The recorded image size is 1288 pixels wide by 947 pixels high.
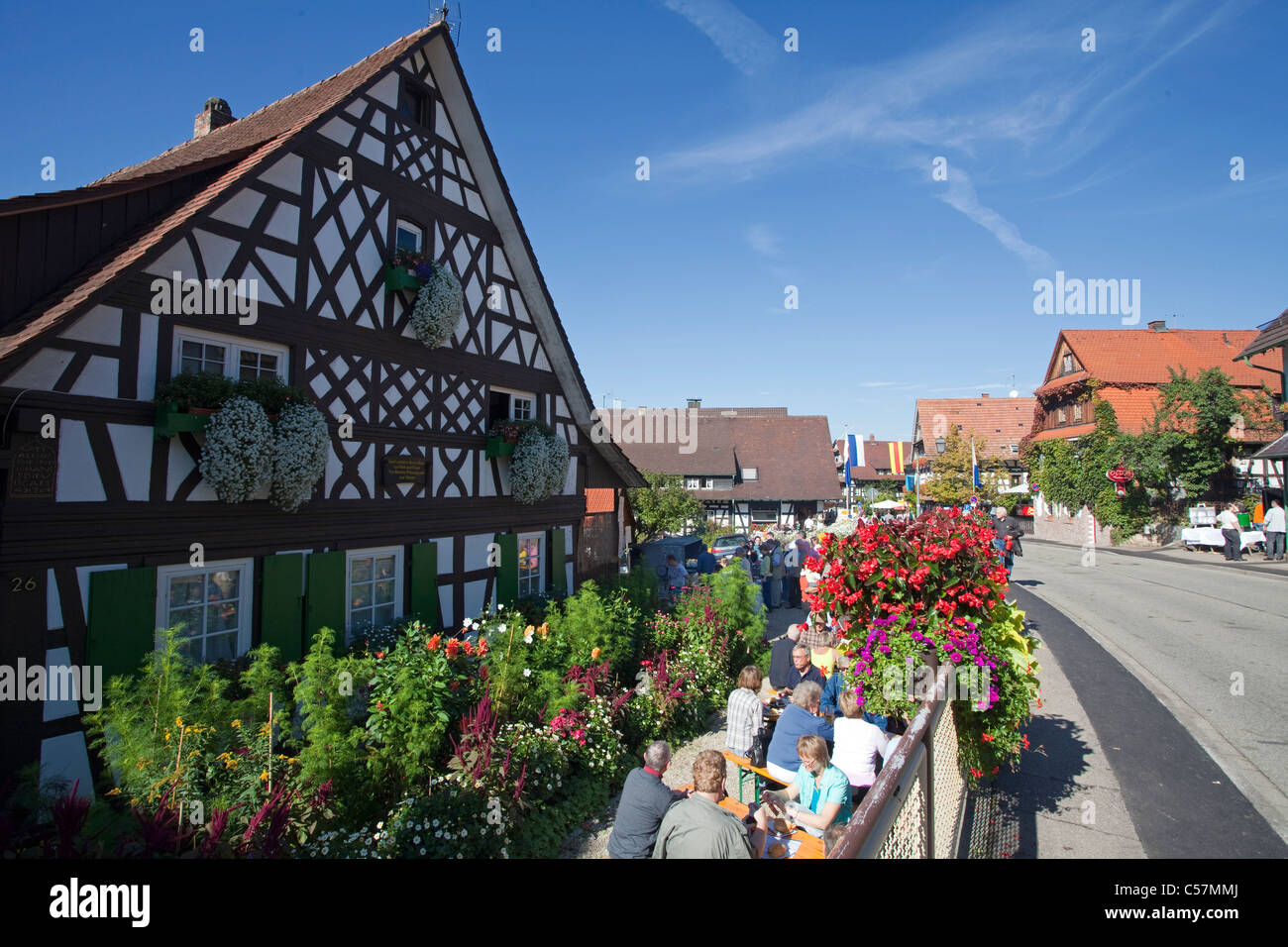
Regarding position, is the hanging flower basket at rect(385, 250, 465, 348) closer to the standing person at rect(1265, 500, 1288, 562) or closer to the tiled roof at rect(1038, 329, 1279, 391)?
the standing person at rect(1265, 500, 1288, 562)

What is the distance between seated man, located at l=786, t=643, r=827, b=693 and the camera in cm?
782

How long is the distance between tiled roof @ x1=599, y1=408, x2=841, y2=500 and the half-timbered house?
29705 mm

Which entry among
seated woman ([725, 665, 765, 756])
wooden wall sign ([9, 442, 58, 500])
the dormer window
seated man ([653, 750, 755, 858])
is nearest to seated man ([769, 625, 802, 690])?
seated woman ([725, 665, 765, 756])

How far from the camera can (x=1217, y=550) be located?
25.9 meters

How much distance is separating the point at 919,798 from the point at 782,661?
480 centimetres

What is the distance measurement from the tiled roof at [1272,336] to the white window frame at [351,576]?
89.0 ft

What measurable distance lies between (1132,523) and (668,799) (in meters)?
33.1

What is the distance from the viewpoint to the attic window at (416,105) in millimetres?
10117

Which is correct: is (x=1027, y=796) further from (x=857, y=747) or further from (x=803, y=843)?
(x=803, y=843)

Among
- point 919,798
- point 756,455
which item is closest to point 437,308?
point 919,798

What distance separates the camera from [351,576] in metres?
8.91

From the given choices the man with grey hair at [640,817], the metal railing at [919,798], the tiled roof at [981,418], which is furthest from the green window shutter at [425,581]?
the tiled roof at [981,418]

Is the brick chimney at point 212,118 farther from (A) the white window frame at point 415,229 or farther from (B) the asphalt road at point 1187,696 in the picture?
(B) the asphalt road at point 1187,696
